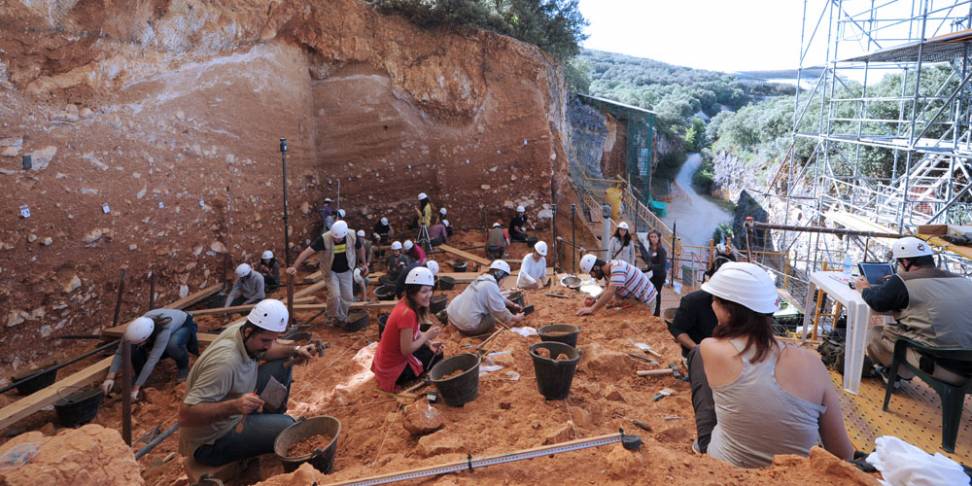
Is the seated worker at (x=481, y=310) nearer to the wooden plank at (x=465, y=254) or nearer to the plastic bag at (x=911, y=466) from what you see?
the plastic bag at (x=911, y=466)

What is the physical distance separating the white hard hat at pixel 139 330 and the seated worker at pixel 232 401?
2.63 meters

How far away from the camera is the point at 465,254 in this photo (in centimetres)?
1293

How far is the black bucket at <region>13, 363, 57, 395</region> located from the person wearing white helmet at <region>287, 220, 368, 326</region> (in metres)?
3.31

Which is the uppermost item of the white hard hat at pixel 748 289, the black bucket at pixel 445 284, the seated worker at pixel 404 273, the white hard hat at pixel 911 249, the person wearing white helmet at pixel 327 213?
the white hard hat at pixel 748 289

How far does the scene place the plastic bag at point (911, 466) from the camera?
5.99 feet

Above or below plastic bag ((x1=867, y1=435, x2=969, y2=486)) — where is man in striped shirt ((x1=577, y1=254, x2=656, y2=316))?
below

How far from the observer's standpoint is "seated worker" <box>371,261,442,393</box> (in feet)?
15.7

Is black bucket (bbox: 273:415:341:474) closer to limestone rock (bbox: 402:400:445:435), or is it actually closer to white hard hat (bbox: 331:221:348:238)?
limestone rock (bbox: 402:400:445:435)

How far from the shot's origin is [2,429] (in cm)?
512

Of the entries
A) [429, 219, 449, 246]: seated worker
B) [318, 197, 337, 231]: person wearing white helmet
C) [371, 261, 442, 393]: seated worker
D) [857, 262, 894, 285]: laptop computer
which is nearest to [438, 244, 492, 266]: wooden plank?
[429, 219, 449, 246]: seated worker

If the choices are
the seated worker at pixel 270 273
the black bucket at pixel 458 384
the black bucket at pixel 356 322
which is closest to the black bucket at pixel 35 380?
the black bucket at pixel 356 322

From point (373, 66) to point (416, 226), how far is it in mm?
4579

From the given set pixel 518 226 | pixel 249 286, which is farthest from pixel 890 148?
pixel 249 286

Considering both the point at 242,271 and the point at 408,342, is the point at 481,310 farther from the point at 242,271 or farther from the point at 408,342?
the point at 242,271
